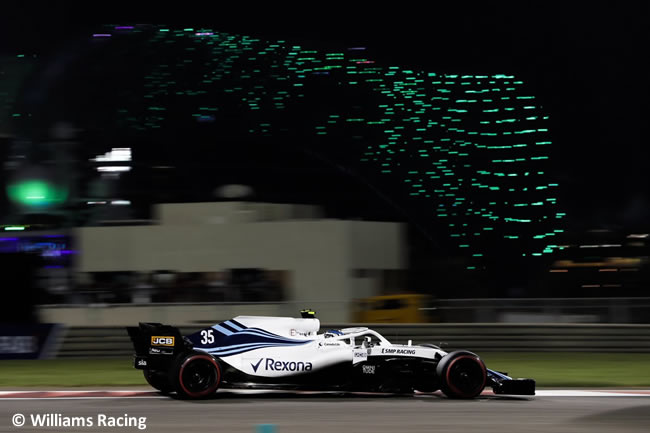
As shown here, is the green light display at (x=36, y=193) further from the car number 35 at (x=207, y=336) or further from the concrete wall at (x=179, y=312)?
the car number 35 at (x=207, y=336)

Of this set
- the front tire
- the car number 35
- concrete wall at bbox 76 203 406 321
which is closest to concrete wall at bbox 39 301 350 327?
concrete wall at bbox 76 203 406 321

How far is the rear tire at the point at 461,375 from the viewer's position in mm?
13055

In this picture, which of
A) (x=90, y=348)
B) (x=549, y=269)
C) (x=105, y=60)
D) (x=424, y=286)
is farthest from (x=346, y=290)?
(x=105, y=60)

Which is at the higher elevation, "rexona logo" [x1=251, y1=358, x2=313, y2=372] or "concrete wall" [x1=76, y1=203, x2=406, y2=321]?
"concrete wall" [x1=76, y1=203, x2=406, y2=321]

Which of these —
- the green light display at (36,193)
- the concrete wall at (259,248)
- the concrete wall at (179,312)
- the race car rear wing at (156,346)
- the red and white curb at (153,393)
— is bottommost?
the red and white curb at (153,393)

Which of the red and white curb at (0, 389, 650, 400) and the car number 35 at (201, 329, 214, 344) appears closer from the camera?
the car number 35 at (201, 329, 214, 344)

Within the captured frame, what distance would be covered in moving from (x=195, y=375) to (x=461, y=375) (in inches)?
139

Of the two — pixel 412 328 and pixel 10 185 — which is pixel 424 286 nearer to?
pixel 10 185

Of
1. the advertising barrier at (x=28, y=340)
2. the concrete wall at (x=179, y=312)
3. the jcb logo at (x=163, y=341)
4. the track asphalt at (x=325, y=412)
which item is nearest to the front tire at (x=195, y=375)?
the track asphalt at (x=325, y=412)

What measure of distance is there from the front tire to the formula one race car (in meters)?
0.01

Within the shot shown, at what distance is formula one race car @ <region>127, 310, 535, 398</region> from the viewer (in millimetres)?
13008

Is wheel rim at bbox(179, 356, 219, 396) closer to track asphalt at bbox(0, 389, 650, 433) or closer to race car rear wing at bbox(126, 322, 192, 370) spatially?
track asphalt at bbox(0, 389, 650, 433)

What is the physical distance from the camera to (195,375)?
508 inches

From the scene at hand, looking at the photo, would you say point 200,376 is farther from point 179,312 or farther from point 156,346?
point 179,312
